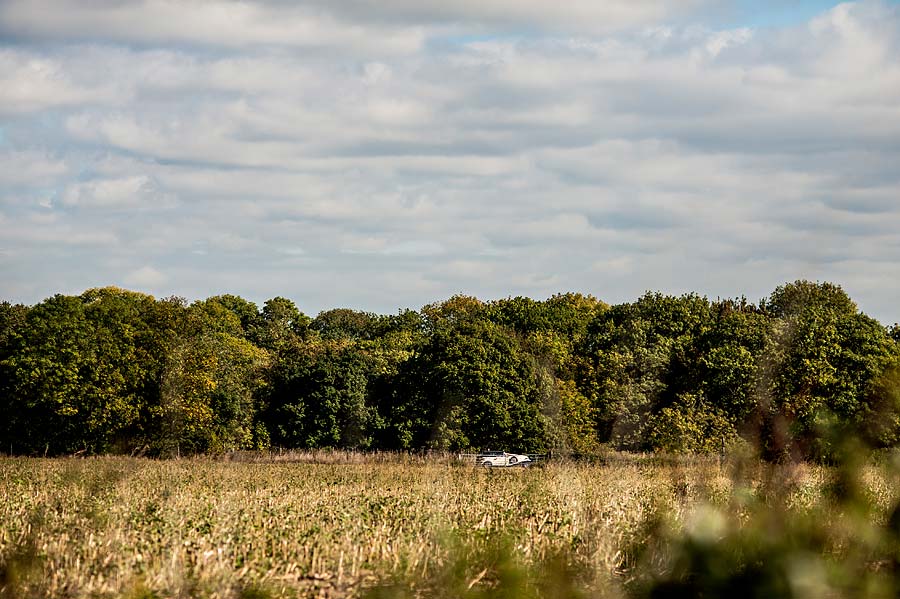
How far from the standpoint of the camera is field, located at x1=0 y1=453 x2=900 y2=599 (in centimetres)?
391

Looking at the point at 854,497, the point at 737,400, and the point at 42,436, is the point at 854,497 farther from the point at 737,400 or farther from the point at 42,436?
the point at 42,436

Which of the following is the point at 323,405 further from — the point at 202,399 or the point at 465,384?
the point at 465,384

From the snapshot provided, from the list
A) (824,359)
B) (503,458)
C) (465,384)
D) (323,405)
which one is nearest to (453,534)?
(824,359)

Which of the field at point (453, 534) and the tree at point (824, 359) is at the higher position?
the tree at point (824, 359)

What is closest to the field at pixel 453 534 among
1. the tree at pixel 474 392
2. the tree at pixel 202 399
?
the tree at pixel 474 392

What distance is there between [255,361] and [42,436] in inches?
1096

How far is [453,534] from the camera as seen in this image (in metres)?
6.00

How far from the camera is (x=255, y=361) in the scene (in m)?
89.5

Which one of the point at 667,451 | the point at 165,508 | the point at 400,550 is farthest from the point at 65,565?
the point at 667,451

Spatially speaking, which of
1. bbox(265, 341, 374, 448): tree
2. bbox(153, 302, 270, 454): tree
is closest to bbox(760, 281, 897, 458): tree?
bbox(265, 341, 374, 448): tree

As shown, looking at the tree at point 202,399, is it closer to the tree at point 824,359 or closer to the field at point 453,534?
the field at point 453,534

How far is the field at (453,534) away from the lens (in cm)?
391

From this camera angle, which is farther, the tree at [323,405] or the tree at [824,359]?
the tree at [323,405]

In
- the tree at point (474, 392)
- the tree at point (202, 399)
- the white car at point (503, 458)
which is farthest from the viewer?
the tree at point (202, 399)
